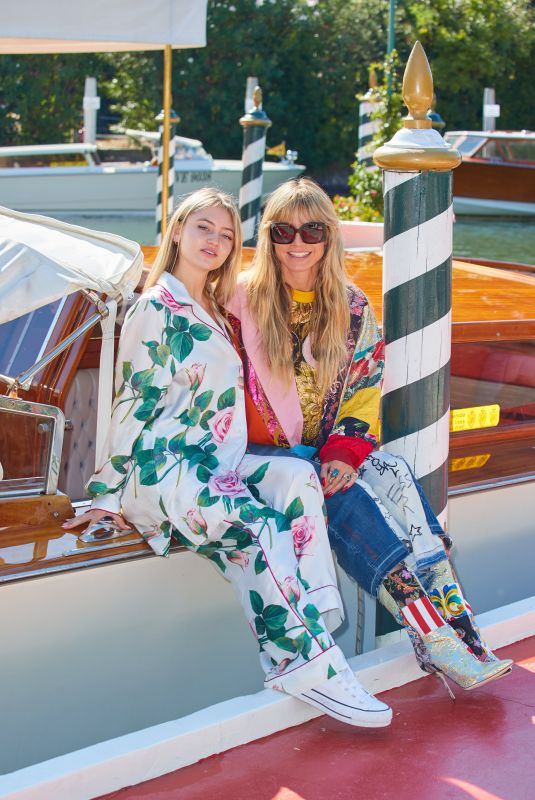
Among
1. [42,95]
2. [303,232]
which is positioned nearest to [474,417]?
[303,232]

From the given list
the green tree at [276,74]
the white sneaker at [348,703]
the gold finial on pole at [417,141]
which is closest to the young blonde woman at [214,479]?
the white sneaker at [348,703]

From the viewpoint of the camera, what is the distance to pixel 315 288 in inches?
109

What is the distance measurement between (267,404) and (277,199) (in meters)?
0.54

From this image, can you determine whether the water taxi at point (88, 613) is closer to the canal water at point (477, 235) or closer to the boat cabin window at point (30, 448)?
the boat cabin window at point (30, 448)

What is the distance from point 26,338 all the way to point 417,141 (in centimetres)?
115

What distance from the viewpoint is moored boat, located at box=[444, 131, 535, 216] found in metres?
17.0

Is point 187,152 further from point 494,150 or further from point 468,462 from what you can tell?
point 468,462

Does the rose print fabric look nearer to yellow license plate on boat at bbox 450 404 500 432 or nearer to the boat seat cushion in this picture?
the boat seat cushion

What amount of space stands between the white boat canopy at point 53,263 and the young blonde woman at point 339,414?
1.17ft

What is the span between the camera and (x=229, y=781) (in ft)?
7.29

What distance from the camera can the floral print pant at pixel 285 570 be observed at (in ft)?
7.75

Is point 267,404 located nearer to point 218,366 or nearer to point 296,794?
point 218,366

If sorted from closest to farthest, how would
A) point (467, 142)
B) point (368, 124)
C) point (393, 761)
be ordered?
1. point (393, 761)
2. point (368, 124)
3. point (467, 142)

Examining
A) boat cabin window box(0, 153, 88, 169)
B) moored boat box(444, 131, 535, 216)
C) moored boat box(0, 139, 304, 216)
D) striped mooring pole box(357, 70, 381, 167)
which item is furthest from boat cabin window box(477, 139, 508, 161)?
striped mooring pole box(357, 70, 381, 167)
